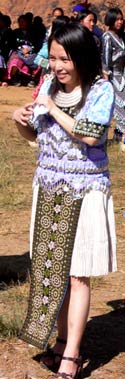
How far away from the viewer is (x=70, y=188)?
454 centimetres

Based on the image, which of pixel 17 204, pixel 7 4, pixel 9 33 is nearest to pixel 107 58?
pixel 17 204

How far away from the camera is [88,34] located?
4.46 metres

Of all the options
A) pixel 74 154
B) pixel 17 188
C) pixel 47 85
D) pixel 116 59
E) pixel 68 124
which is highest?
pixel 47 85

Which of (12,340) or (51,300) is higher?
(51,300)

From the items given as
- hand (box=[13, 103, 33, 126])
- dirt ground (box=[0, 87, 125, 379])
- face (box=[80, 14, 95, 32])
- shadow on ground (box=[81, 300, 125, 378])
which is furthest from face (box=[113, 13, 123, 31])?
hand (box=[13, 103, 33, 126])

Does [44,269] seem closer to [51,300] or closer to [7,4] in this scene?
[51,300]

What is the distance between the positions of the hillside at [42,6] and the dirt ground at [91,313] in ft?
54.1

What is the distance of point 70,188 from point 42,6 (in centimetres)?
2246

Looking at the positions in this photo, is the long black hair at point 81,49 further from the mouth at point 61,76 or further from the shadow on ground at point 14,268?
the shadow on ground at point 14,268

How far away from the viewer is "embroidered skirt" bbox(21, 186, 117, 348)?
4.55m

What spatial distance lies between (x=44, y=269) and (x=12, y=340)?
0.70 metres

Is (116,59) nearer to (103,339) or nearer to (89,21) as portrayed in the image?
(89,21)

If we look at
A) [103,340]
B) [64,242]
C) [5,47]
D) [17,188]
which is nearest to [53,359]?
[103,340]

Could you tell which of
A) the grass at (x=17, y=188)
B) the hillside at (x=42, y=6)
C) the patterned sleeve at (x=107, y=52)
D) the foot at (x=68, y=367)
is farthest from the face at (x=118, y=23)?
the hillside at (x=42, y=6)
